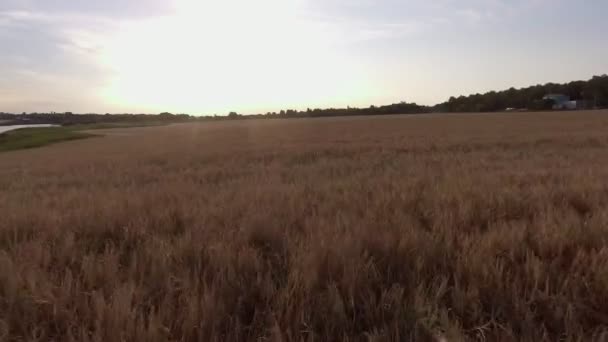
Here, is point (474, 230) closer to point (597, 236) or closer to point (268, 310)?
point (597, 236)

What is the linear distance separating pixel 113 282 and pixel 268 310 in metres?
1.03

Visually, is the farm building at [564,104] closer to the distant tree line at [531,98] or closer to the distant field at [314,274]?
the distant tree line at [531,98]

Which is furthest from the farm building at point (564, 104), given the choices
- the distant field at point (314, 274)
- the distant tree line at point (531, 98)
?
the distant field at point (314, 274)

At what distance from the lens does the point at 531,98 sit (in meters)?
127

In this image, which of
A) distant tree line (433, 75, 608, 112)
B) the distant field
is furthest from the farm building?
the distant field

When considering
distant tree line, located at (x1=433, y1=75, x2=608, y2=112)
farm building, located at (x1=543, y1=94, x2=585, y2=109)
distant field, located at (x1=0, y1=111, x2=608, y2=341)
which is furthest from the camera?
distant tree line, located at (x1=433, y1=75, x2=608, y2=112)

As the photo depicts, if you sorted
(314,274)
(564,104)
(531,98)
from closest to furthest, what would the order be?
1. (314,274)
2. (564,104)
3. (531,98)

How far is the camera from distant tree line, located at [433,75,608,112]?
4528 inches

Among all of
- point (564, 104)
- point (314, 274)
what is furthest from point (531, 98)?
point (314, 274)

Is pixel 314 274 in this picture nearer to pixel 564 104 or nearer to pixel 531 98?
pixel 564 104

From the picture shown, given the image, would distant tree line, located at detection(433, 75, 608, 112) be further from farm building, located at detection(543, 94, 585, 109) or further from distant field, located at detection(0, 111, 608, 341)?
distant field, located at detection(0, 111, 608, 341)

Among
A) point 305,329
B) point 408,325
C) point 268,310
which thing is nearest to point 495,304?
point 408,325

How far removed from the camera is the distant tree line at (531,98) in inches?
4528

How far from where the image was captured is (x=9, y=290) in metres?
2.54
